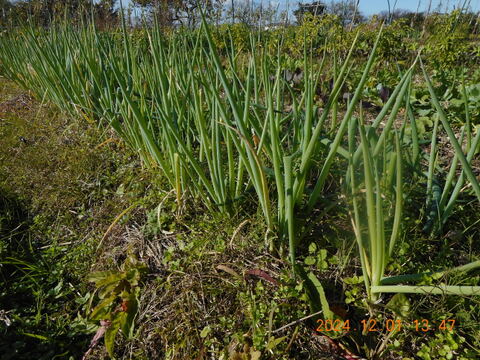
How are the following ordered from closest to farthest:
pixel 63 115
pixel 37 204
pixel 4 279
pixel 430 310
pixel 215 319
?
pixel 430 310
pixel 215 319
pixel 4 279
pixel 37 204
pixel 63 115

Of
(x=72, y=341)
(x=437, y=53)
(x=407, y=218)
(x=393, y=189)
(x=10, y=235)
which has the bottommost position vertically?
(x=72, y=341)

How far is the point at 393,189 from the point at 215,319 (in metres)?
0.61

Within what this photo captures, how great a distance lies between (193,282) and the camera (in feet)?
3.26

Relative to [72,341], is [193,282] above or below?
above

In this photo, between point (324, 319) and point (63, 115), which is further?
point (63, 115)

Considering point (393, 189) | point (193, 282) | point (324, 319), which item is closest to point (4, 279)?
point (193, 282)

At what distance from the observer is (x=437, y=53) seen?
10.7 ft

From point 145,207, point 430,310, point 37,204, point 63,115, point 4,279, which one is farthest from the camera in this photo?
point 63,115

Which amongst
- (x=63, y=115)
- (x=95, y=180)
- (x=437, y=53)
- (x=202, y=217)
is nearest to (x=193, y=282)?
(x=202, y=217)

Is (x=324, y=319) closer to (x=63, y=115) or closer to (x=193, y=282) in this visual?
(x=193, y=282)
